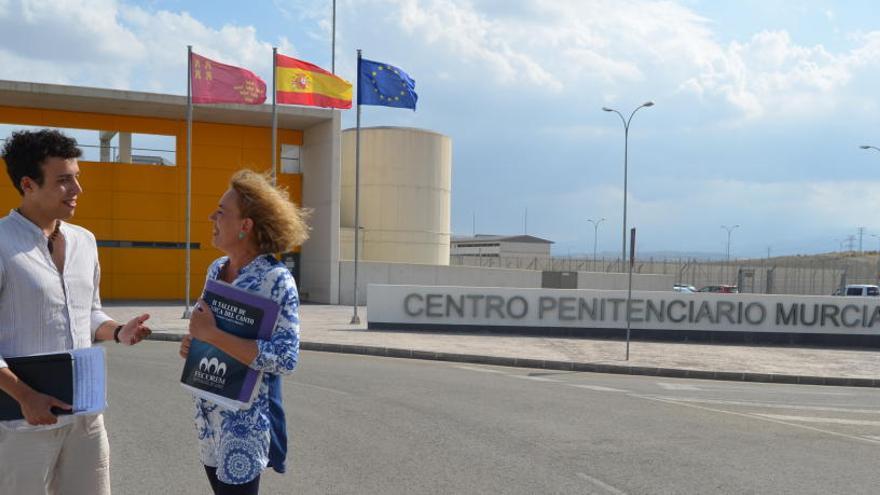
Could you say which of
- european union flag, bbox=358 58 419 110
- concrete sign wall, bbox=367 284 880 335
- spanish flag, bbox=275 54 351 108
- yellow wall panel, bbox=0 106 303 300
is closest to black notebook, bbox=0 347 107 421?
concrete sign wall, bbox=367 284 880 335

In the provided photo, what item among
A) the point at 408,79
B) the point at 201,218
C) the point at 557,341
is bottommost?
the point at 557,341

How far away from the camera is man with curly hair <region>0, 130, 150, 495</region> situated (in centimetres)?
297

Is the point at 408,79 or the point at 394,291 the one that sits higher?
the point at 408,79

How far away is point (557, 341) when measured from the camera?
19.1 metres

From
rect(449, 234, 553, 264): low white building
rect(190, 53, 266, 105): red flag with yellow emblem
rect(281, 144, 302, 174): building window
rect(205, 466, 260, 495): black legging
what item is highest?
rect(190, 53, 266, 105): red flag with yellow emblem

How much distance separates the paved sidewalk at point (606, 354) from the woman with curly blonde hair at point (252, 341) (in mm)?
12197

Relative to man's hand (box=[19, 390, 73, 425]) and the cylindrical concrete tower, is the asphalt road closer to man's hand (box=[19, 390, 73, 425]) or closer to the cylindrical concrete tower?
man's hand (box=[19, 390, 73, 425])

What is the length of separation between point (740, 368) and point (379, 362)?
723 centimetres

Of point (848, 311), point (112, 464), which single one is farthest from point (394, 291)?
point (112, 464)

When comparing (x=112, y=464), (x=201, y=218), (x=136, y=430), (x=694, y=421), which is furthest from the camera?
(x=201, y=218)

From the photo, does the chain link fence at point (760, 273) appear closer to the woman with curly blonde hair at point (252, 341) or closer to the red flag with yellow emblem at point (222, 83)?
the red flag with yellow emblem at point (222, 83)

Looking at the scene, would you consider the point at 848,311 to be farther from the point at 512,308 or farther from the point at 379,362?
the point at 379,362

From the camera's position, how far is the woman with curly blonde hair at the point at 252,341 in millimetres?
2994

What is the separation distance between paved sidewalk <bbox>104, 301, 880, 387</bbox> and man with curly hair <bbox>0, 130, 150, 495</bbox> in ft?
40.3
